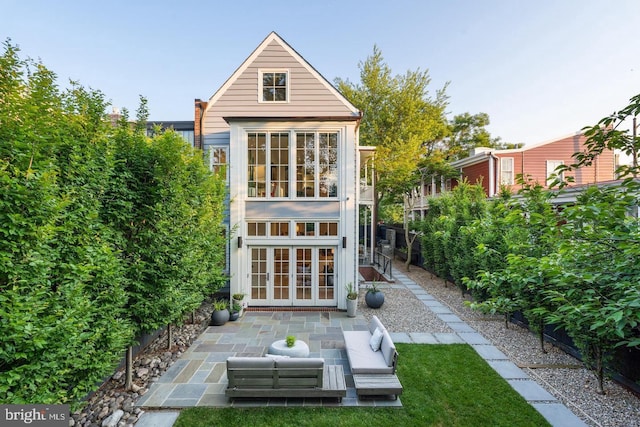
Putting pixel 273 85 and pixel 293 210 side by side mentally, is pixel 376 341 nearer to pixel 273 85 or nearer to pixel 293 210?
pixel 293 210

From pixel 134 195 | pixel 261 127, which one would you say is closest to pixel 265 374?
pixel 134 195

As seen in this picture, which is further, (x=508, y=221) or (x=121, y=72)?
(x=121, y=72)

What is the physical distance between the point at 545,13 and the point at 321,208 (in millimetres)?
8115

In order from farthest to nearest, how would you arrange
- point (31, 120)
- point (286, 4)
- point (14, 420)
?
point (286, 4)
point (14, 420)
point (31, 120)

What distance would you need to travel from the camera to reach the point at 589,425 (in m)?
4.48

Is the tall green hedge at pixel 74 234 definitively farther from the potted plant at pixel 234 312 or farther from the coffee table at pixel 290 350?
the potted plant at pixel 234 312

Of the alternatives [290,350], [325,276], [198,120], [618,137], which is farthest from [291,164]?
Result: [618,137]

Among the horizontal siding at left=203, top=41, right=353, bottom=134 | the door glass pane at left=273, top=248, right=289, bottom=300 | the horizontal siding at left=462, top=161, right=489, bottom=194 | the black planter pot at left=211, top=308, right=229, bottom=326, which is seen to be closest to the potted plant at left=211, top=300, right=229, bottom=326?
the black planter pot at left=211, top=308, right=229, bottom=326

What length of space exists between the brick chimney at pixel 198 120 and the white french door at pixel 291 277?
5.25 m

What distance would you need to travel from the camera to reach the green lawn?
4.59 m

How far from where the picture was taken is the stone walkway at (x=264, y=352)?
16.5 feet

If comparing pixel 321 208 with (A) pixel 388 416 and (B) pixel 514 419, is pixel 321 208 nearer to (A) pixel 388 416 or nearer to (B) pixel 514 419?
(A) pixel 388 416

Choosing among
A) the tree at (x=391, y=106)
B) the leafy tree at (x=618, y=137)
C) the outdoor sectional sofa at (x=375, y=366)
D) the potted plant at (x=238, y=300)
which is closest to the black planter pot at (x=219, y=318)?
the potted plant at (x=238, y=300)

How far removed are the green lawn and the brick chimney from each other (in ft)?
32.0
